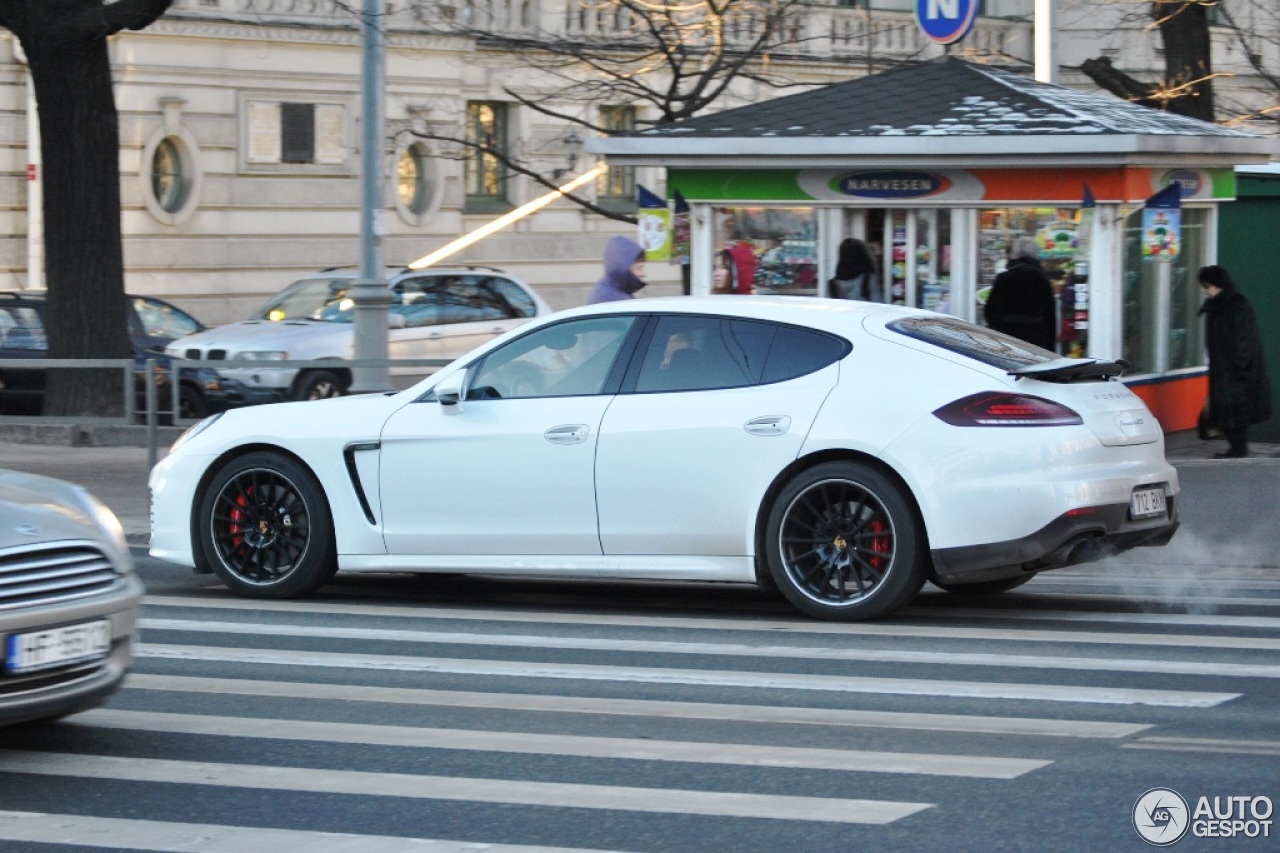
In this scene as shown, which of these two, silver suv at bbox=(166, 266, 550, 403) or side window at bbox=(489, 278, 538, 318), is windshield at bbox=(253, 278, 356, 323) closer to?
silver suv at bbox=(166, 266, 550, 403)

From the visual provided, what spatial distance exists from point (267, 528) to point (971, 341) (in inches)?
145

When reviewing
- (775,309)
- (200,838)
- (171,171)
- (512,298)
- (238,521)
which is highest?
(171,171)

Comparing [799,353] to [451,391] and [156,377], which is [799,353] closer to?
[451,391]

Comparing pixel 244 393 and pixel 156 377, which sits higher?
pixel 156 377

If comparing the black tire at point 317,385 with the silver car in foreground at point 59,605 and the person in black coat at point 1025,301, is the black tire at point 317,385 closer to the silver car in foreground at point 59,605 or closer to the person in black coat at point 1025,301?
the person in black coat at point 1025,301

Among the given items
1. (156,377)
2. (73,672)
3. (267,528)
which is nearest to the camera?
(73,672)

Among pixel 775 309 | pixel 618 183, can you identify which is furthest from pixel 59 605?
pixel 618 183

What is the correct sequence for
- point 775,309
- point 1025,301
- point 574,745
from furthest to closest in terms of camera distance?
point 1025,301
point 775,309
point 574,745

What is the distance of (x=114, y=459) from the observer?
55.5 ft

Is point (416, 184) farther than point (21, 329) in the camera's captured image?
Yes

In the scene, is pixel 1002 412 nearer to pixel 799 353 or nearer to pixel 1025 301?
pixel 799 353

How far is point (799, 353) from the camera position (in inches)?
361

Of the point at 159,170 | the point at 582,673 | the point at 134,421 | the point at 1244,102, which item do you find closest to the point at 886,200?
the point at 134,421

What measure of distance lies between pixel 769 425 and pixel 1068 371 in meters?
1.39
